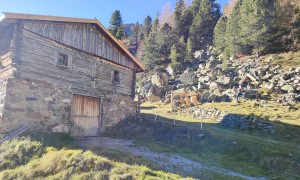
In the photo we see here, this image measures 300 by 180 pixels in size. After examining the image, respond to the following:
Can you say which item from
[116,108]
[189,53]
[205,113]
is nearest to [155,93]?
[205,113]

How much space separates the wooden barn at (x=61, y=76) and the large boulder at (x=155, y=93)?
1933 centimetres

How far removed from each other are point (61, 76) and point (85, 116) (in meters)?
3.32

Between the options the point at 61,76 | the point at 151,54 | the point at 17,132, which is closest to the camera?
the point at 17,132

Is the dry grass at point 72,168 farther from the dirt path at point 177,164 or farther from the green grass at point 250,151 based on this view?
the green grass at point 250,151

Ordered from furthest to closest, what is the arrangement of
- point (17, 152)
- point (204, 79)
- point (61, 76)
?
point (204, 79)
point (61, 76)
point (17, 152)

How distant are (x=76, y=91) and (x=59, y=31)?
13.1 feet

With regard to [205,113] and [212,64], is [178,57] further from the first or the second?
[205,113]

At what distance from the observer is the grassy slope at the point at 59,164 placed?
9500 millimetres

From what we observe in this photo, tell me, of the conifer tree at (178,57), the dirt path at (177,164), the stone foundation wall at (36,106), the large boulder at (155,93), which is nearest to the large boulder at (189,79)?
the large boulder at (155,93)

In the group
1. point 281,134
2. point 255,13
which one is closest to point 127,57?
point 281,134

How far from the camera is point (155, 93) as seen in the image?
42.5 meters

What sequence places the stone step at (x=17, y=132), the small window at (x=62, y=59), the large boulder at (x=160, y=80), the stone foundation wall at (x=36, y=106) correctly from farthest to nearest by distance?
the large boulder at (x=160, y=80) < the small window at (x=62, y=59) < the stone foundation wall at (x=36, y=106) < the stone step at (x=17, y=132)

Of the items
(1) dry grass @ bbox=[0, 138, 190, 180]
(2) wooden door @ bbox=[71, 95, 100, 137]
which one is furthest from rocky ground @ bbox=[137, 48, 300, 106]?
(1) dry grass @ bbox=[0, 138, 190, 180]

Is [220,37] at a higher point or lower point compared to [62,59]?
higher
